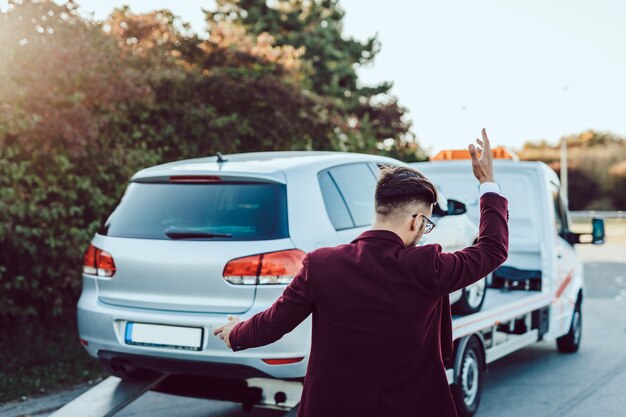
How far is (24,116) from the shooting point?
805 cm

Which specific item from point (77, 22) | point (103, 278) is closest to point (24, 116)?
point (77, 22)

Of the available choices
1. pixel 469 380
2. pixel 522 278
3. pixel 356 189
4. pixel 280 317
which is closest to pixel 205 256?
pixel 356 189

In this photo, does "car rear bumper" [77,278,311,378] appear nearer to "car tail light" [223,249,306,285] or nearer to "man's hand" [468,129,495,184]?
"car tail light" [223,249,306,285]

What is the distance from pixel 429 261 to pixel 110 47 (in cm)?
754

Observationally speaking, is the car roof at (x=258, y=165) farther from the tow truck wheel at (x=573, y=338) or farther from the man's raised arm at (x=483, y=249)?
the tow truck wheel at (x=573, y=338)

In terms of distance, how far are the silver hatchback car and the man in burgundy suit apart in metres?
1.94

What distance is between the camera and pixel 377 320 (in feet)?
8.86

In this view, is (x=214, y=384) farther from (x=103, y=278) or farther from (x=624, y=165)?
(x=624, y=165)

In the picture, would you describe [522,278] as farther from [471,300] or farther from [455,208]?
[455,208]

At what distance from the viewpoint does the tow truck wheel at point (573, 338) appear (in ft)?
29.3

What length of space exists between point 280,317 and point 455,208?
3797 mm

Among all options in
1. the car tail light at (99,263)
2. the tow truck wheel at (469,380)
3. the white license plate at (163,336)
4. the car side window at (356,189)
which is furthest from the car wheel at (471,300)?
the car tail light at (99,263)

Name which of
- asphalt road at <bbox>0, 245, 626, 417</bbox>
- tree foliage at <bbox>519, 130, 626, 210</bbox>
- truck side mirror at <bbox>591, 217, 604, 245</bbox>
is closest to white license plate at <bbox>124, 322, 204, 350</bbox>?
asphalt road at <bbox>0, 245, 626, 417</bbox>

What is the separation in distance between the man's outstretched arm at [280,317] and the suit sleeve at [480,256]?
43 centimetres
